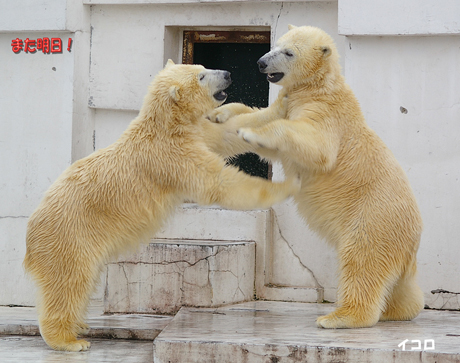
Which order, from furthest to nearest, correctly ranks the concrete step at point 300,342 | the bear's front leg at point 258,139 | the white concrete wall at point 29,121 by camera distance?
the white concrete wall at point 29,121, the bear's front leg at point 258,139, the concrete step at point 300,342

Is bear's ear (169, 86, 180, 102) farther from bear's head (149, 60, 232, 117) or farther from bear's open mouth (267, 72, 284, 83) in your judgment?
bear's open mouth (267, 72, 284, 83)

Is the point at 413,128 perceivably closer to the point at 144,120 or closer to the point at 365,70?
the point at 365,70

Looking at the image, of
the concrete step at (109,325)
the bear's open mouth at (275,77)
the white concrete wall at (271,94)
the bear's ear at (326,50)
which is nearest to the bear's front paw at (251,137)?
the bear's open mouth at (275,77)

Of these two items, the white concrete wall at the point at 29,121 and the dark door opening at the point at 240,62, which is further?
the dark door opening at the point at 240,62

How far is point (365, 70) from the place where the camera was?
17.7 feet

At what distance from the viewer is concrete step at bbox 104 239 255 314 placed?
5129 mm

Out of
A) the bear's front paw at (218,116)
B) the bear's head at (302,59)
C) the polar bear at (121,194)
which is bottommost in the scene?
the polar bear at (121,194)

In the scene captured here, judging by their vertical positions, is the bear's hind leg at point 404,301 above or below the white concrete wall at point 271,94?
below

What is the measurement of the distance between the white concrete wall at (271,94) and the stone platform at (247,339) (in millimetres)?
577

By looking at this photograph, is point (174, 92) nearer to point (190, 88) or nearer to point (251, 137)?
point (190, 88)

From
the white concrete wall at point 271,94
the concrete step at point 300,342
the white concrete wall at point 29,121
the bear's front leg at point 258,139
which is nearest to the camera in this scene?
the concrete step at point 300,342

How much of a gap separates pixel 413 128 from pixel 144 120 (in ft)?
7.59

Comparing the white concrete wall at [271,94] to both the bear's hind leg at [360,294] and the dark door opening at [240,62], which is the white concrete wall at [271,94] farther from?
the bear's hind leg at [360,294]

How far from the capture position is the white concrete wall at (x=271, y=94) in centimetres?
523
